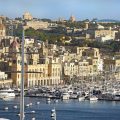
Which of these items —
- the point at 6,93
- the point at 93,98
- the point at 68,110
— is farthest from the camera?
the point at 6,93

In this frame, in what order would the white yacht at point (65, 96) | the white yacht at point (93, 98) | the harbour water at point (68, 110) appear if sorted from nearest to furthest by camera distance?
1. the harbour water at point (68, 110)
2. the white yacht at point (93, 98)
3. the white yacht at point (65, 96)

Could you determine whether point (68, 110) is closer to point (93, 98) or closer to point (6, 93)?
point (93, 98)

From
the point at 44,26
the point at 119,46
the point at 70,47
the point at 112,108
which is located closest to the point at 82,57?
the point at 70,47

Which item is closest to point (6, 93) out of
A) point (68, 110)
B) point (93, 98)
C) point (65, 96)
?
point (65, 96)

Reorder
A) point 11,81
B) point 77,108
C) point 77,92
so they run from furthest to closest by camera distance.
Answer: point 11,81, point 77,92, point 77,108

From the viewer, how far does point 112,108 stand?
28453 millimetres

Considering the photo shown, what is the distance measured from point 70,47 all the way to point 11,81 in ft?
54.7

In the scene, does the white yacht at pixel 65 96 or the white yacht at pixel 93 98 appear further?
the white yacht at pixel 65 96

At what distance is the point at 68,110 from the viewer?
26641 millimetres

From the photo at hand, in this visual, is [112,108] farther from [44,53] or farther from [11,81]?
[44,53]

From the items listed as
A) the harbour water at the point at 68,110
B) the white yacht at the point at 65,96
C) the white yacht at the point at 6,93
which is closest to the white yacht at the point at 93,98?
the harbour water at the point at 68,110

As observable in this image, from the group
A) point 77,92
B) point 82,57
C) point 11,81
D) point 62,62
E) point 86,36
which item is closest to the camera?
point 77,92

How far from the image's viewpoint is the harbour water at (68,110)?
934 inches

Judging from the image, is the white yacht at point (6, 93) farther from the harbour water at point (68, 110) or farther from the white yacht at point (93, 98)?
the white yacht at point (93, 98)
